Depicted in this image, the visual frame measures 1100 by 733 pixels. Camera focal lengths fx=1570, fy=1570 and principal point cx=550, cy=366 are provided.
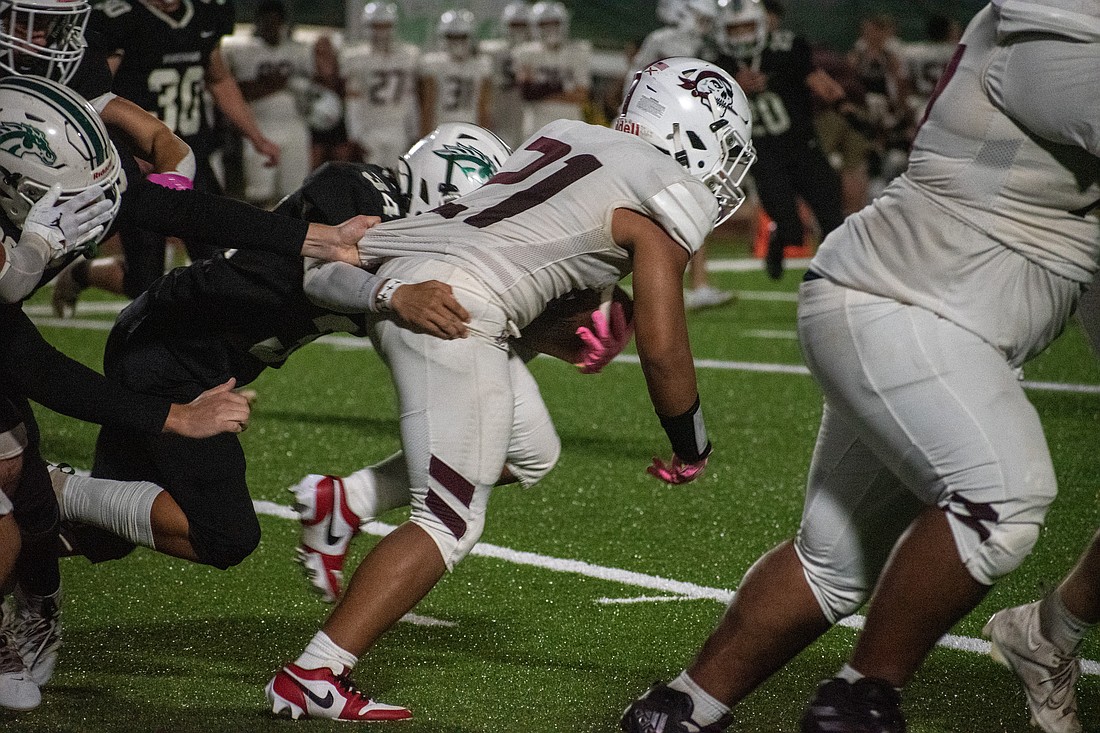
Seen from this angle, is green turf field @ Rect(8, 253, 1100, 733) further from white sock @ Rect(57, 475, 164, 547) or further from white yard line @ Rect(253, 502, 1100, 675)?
white sock @ Rect(57, 475, 164, 547)

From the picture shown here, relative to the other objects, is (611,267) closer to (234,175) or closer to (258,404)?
(258,404)

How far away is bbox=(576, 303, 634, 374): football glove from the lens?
3.36 metres

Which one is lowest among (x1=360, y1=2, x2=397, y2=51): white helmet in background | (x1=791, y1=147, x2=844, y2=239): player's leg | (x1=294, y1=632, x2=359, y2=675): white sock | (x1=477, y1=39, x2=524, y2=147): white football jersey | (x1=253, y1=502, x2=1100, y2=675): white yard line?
(x1=477, y1=39, x2=524, y2=147): white football jersey

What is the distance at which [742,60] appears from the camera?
9.12m

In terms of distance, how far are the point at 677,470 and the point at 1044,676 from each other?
781 mm

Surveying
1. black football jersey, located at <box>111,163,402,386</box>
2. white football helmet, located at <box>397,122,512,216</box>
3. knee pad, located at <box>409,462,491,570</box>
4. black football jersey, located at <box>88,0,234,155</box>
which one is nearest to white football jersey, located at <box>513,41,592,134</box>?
black football jersey, located at <box>88,0,234,155</box>

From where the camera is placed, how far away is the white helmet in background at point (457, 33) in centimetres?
1444

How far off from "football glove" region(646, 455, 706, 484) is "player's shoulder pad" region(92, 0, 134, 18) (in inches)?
155

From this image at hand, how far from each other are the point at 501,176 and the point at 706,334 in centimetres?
579

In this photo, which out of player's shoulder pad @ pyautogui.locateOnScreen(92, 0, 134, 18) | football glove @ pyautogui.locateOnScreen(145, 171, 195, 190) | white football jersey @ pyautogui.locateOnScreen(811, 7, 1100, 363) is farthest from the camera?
player's shoulder pad @ pyautogui.locateOnScreen(92, 0, 134, 18)

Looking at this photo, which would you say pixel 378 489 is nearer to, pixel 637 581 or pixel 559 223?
pixel 559 223

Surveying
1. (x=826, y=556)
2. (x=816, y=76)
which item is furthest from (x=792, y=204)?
(x=826, y=556)

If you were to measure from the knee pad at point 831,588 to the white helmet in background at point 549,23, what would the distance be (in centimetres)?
1211

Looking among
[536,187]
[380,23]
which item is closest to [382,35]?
[380,23]
